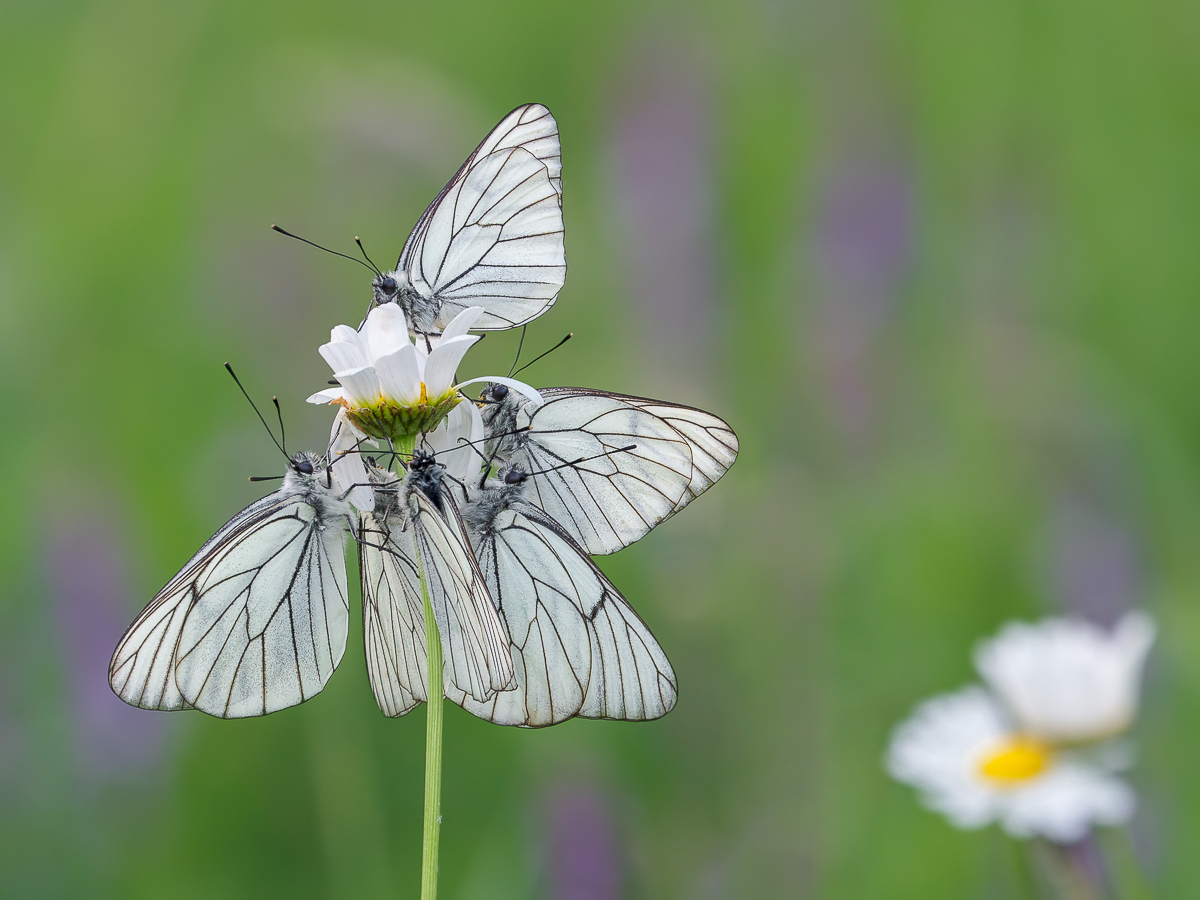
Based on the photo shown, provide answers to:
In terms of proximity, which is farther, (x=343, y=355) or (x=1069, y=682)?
(x=1069, y=682)

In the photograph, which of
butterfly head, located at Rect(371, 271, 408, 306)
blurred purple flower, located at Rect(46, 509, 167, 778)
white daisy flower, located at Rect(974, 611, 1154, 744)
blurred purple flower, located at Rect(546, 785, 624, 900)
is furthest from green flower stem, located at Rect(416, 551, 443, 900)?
blurred purple flower, located at Rect(46, 509, 167, 778)

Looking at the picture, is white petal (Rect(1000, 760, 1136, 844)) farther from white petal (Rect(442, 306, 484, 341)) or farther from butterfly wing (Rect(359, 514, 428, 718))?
white petal (Rect(442, 306, 484, 341))

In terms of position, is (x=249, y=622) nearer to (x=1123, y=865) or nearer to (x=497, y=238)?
(x=497, y=238)

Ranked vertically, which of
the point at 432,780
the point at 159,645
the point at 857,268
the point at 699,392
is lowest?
the point at 432,780

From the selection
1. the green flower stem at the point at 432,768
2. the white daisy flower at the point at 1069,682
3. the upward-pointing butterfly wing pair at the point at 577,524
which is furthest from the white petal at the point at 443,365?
the white daisy flower at the point at 1069,682

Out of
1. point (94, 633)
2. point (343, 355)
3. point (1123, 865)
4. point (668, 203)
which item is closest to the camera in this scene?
point (343, 355)

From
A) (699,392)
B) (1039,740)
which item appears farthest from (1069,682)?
(699,392)

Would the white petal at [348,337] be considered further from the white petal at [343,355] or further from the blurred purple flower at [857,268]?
the blurred purple flower at [857,268]
